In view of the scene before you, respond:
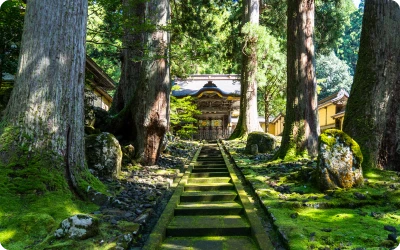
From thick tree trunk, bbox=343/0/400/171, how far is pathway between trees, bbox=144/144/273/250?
2.24 metres

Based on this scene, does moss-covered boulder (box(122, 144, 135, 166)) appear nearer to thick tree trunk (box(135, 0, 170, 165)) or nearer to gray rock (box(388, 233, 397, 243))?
thick tree trunk (box(135, 0, 170, 165))

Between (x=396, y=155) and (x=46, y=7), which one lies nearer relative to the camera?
(x=46, y=7)

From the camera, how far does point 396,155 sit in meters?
4.66

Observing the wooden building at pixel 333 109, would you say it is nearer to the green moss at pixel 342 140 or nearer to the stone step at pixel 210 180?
the stone step at pixel 210 180

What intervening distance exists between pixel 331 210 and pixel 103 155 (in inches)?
149

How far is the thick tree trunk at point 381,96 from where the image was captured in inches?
183

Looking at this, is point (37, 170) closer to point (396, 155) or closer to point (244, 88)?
point (396, 155)

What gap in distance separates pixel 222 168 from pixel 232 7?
12.3m

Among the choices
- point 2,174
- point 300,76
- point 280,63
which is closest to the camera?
point 2,174

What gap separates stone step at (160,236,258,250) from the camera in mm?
3275

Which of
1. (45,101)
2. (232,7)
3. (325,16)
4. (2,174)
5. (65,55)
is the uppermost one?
(232,7)

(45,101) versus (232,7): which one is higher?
(232,7)

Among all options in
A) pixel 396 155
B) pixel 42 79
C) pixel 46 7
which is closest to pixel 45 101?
pixel 42 79

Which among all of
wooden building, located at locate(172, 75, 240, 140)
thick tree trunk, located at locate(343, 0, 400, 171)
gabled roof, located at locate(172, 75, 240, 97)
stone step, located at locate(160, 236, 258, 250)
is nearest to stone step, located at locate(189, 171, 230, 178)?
thick tree trunk, located at locate(343, 0, 400, 171)
